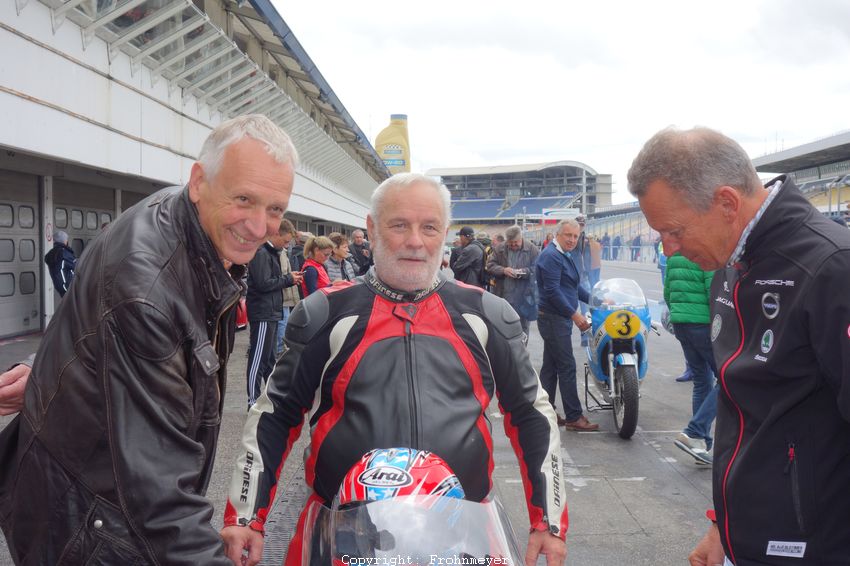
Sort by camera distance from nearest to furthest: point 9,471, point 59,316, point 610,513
→ point 59,316
point 9,471
point 610,513

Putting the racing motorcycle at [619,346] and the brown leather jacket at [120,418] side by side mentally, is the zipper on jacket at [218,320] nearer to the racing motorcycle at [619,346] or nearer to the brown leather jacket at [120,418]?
the brown leather jacket at [120,418]

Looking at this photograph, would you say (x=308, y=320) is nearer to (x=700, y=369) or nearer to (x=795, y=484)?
(x=795, y=484)

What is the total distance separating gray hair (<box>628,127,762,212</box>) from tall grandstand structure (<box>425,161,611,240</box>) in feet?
300

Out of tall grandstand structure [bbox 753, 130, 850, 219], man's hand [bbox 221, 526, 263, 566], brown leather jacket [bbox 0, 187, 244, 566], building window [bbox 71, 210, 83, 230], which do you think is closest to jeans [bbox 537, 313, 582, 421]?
man's hand [bbox 221, 526, 263, 566]

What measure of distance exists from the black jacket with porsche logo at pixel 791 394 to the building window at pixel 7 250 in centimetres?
1075

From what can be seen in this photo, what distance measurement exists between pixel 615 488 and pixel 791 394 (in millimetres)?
3161

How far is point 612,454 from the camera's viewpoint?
210 inches

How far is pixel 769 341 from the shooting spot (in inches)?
66.4

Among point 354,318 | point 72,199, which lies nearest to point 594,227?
point 72,199

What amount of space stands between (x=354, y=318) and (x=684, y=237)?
103 cm

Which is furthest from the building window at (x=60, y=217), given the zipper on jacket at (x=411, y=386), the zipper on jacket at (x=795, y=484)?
the zipper on jacket at (x=795, y=484)

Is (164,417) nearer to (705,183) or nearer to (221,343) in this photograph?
(221,343)

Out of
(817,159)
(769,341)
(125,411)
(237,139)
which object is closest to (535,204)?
(817,159)

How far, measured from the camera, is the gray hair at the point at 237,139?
5.48 ft
